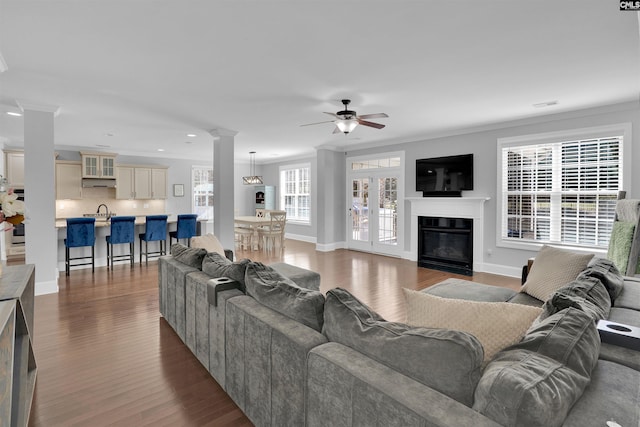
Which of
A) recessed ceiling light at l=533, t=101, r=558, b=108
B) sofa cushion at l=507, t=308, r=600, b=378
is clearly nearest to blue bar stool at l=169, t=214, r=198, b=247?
recessed ceiling light at l=533, t=101, r=558, b=108

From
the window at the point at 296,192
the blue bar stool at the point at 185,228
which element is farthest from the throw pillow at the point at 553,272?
the window at the point at 296,192

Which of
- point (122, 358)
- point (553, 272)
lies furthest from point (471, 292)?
point (122, 358)

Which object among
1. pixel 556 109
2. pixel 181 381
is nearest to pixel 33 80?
pixel 181 381

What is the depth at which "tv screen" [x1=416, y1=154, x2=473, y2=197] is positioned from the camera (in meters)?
6.11

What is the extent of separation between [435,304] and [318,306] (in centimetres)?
58

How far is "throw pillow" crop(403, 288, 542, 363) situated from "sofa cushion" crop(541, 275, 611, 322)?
1.23 ft

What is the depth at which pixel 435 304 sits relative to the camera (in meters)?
1.44

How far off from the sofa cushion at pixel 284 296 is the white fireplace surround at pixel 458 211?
4.90 m

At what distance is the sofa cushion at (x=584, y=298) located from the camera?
1.57m

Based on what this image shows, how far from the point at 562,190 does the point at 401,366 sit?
209 inches

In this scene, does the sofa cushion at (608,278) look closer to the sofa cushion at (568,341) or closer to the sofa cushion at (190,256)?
the sofa cushion at (568,341)

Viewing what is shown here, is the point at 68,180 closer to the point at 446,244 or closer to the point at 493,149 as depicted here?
the point at 446,244

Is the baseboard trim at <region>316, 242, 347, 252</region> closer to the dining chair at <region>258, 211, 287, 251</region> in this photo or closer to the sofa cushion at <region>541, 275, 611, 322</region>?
the dining chair at <region>258, 211, 287, 251</region>

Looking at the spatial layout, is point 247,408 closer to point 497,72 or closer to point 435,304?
point 435,304
